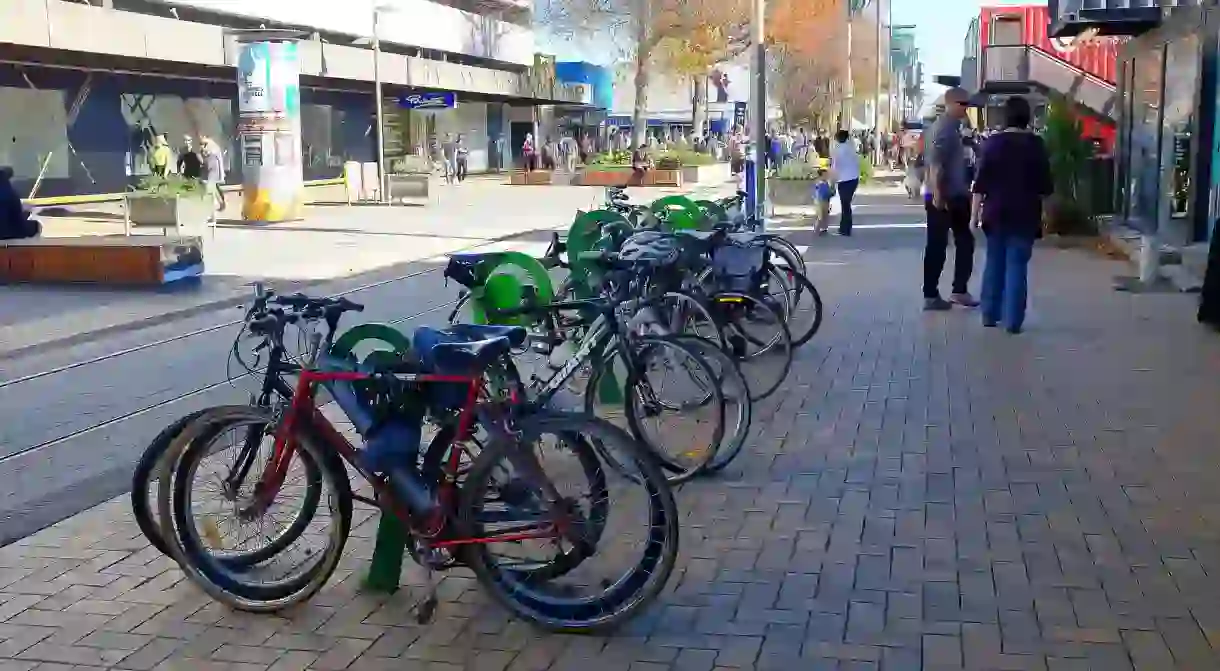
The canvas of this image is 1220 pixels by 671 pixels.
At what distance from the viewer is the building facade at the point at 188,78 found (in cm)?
2564

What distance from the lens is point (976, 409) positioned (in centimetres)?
748

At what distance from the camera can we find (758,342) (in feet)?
25.8

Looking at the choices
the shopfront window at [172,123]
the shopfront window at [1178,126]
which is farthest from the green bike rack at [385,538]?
the shopfront window at [172,123]

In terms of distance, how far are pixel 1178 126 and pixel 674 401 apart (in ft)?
36.7

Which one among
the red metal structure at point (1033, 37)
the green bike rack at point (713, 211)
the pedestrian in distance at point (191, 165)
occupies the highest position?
the red metal structure at point (1033, 37)

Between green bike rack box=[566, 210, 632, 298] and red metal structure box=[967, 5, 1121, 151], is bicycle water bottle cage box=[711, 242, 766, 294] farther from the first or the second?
red metal structure box=[967, 5, 1121, 151]

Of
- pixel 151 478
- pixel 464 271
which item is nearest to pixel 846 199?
pixel 464 271

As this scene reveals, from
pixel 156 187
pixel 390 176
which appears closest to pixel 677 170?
pixel 390 176

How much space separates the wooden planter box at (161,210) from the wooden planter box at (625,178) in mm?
18277

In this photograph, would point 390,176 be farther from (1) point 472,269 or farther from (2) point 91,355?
(1) point 472,269

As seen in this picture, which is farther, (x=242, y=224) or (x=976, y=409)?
(x=242, y=224)

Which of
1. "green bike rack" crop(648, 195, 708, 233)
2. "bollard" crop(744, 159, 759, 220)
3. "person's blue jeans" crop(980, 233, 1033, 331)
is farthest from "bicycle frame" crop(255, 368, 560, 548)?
"bollard" crop(744, 159, 759, 220)

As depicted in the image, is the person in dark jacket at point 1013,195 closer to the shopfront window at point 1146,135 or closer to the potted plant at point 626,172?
the shopfront window at point 1146,135

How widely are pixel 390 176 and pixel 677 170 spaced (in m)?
10.3
